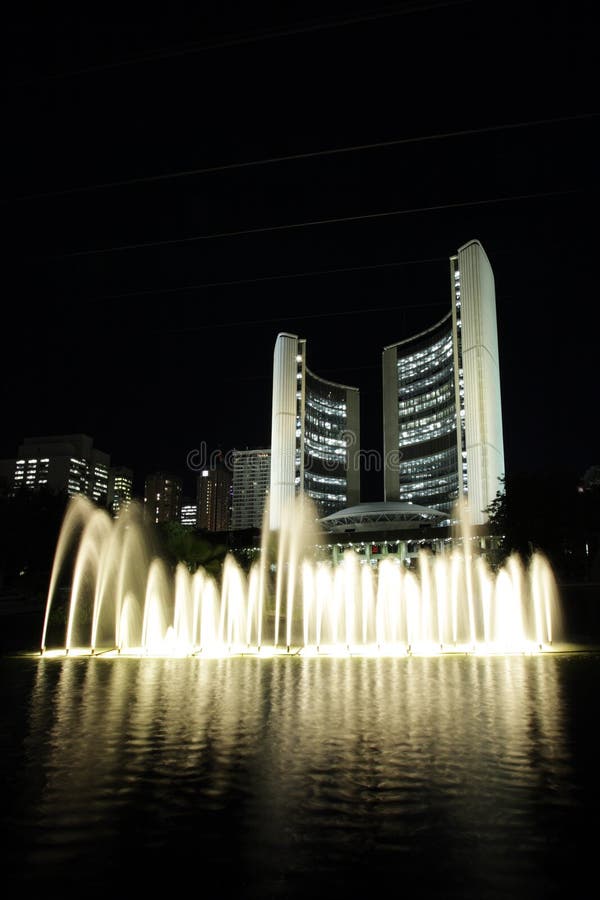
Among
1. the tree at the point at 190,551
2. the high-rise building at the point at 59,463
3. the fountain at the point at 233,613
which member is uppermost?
the high-rise building at the point at 59,463

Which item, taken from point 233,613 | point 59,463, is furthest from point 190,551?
point 59,463

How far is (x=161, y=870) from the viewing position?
611 cm

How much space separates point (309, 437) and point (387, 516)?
126ft

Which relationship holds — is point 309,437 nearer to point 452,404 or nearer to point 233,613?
point 452,404

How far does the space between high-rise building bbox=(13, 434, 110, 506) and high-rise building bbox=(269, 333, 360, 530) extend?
6731cm

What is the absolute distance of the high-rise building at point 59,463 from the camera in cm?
18338

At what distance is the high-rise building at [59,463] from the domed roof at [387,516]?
84923 millimetres

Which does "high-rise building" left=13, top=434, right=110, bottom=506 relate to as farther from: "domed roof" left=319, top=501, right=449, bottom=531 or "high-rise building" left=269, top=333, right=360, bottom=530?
"domed roof" left=319, top=501, right=449, bottom=531

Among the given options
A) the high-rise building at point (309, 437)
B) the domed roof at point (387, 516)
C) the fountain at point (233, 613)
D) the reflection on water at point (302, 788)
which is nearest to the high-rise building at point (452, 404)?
the domed roof at point (387, 516)

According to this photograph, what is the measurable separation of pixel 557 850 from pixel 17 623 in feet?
84.6

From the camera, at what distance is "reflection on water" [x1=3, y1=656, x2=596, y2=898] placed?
6152 mm

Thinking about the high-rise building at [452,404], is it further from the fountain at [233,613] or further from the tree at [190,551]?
the tree at [190,551]

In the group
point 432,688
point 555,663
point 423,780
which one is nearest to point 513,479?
point 555,663

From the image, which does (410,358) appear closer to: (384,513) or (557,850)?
(384,513)
